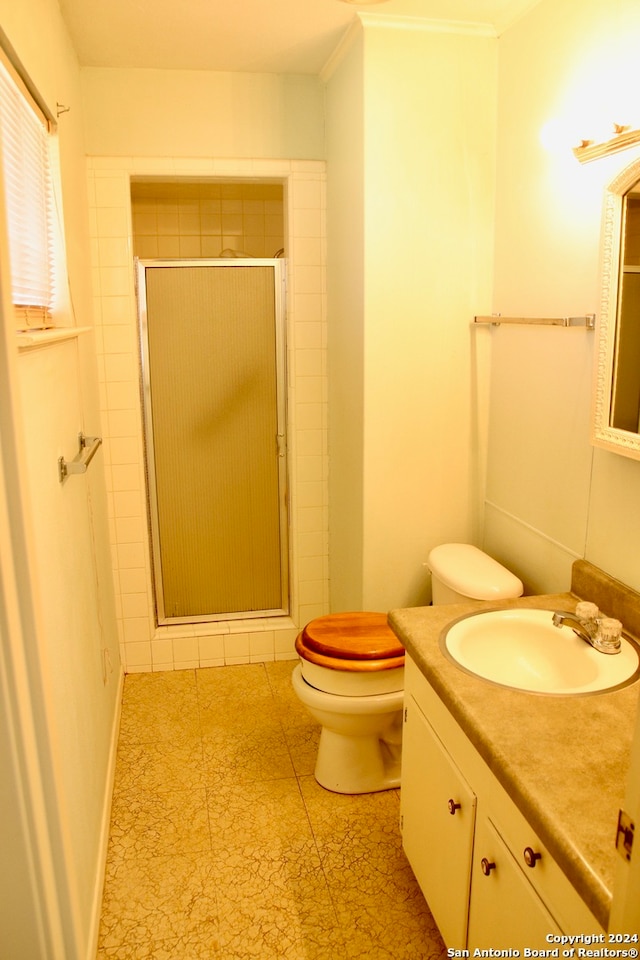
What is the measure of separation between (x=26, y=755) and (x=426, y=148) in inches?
86.3

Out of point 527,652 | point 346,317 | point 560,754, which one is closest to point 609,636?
point 527,652

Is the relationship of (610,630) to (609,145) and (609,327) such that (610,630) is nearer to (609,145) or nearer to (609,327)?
(609,327)

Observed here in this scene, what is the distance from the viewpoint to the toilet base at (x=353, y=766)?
244cm

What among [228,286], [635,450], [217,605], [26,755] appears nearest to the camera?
[26,755]

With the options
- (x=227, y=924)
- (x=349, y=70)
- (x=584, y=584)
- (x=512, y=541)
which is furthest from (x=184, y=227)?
(x=227, y=924)

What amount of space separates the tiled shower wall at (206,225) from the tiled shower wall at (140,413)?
1.72 meters

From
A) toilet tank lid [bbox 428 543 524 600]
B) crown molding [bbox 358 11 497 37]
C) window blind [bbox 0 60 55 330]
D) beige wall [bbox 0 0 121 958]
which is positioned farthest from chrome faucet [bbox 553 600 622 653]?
crown molding [bbox 358 11 497 37]

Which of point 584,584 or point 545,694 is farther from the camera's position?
point 584,584

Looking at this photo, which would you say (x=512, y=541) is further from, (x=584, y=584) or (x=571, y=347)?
A: (x=571, y=347)

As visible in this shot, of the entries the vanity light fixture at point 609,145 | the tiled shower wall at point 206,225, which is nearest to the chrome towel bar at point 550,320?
the vanity light fixture at point 609,145

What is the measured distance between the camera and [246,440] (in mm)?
3332

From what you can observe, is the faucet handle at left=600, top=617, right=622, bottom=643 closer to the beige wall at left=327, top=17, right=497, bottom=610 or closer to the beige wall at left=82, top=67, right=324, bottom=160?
the beige wall at left=327, top=17, right=497, bottom=610

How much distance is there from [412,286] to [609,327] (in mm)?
885

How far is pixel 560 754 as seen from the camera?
1.34 meters
